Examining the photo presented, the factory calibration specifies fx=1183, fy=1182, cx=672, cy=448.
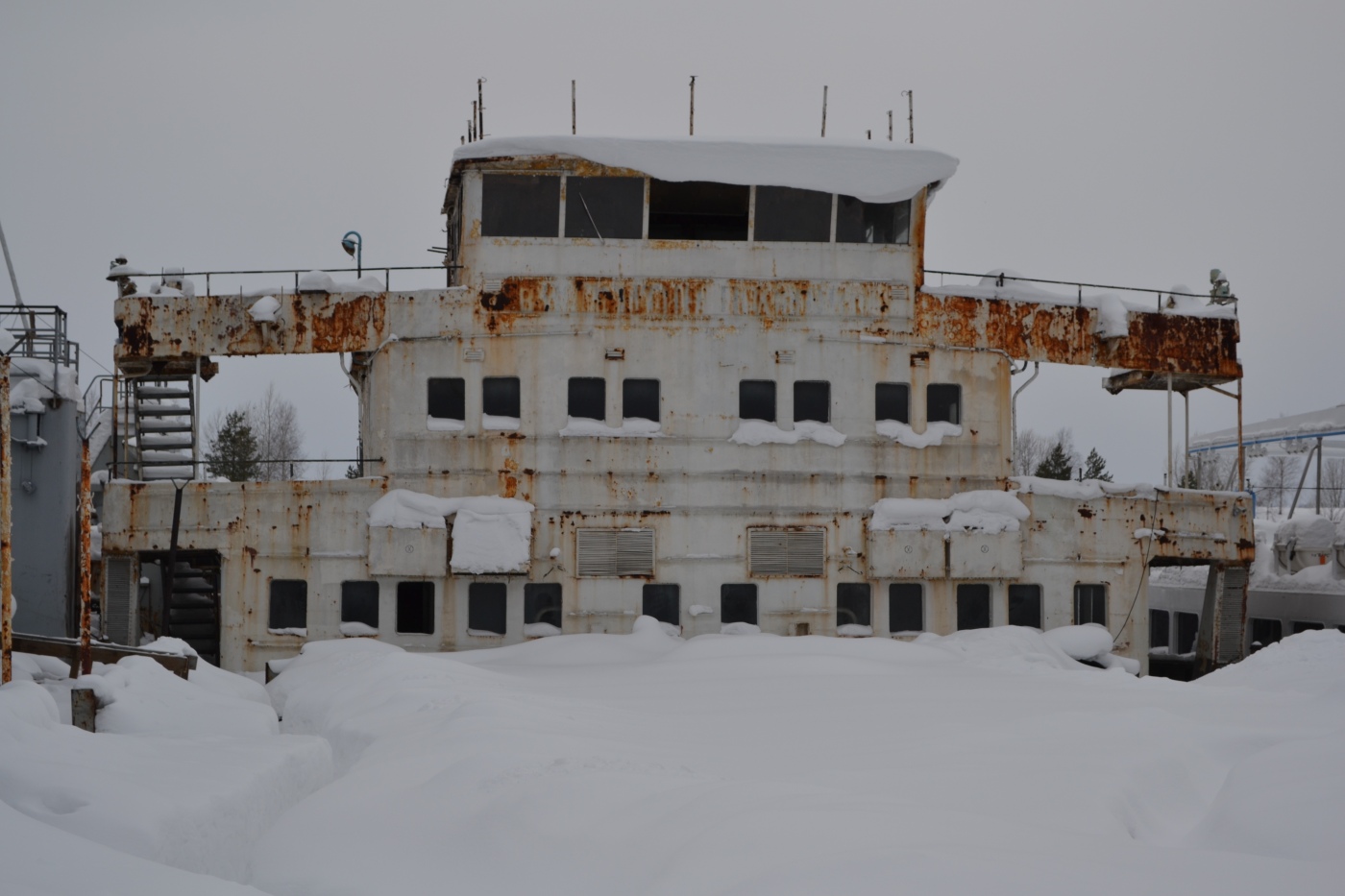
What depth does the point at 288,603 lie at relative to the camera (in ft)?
61.9

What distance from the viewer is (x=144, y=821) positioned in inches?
293

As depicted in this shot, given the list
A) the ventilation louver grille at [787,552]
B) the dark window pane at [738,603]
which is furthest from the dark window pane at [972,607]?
the dark window pane at [738,603]

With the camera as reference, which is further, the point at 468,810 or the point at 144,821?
the point at 468,810

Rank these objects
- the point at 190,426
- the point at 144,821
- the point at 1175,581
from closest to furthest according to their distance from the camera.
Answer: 1. the point at 144,821
2. the point at 190,426
3. the point at 1175,581

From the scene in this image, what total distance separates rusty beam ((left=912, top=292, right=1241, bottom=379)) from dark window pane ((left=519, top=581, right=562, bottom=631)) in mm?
7345

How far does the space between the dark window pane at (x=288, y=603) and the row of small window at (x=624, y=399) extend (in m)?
3.52

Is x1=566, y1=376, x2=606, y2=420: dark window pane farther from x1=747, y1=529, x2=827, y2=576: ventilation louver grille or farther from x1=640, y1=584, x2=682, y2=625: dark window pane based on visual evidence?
x1=747, y1=529, x2=827, y2=576: ventilation louver grille

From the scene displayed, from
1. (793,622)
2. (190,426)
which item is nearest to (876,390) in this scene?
(793,622)

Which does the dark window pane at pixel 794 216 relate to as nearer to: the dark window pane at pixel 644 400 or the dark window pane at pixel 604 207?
the dark window pane at pixel 604 207

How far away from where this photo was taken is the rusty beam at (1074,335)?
1983 centimetres

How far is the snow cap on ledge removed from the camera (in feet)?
62.4

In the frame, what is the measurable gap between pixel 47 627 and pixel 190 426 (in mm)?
4036

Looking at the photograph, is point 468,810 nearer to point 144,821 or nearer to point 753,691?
point 144,821

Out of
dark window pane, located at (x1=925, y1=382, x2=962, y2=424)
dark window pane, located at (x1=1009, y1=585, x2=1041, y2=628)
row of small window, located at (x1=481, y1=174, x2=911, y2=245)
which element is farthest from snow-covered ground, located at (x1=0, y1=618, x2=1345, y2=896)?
row of small window, located at (x1=481, y1=174, x2=911, y2=245)
